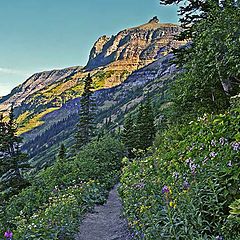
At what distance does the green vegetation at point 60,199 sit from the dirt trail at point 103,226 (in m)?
0.32

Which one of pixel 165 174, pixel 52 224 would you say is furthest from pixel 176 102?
pixel 52 224

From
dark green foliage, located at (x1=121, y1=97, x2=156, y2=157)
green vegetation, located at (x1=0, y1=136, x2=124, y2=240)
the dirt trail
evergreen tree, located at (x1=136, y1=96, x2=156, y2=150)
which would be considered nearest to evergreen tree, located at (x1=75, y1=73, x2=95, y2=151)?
dark green foliage, located at (x1=121, y1=97, x2=156, y2=157)

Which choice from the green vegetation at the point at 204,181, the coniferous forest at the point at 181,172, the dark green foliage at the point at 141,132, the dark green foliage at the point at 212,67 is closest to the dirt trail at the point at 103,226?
the coniferous forest at the point at 181,172

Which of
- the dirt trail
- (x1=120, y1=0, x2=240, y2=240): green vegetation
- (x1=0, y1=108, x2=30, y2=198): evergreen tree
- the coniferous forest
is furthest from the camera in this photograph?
(x1=0, y1=108, x2=30, y2=198): evergreen tree

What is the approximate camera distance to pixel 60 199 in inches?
363

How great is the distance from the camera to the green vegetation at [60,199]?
21.1 ft

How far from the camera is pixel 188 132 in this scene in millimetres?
9039

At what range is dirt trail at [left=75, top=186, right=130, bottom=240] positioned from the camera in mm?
8182

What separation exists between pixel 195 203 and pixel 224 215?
40 cm

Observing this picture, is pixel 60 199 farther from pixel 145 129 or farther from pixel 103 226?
pixel 145 129

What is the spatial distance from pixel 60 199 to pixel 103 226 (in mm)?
1497

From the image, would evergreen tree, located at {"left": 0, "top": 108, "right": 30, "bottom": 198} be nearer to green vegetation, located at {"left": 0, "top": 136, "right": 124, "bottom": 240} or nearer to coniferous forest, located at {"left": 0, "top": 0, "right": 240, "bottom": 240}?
coniferous forest, located at {"left": 0, "top": 0, "right": 240, "bottom": 240}

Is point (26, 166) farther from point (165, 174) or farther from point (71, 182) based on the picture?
point (165, 174)

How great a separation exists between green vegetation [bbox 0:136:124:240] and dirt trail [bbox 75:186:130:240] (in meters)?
0.32
